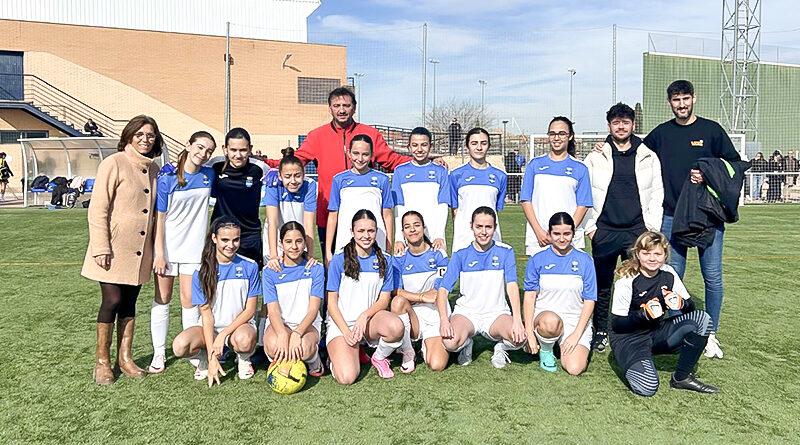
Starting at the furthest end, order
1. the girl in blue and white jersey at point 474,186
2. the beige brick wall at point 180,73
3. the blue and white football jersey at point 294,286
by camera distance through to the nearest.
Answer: the beige brick wall at point 180,73, the girl in blue and white jersey at point 474,186, the blue and white football jersey at point 294,286

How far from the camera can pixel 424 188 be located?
468cm

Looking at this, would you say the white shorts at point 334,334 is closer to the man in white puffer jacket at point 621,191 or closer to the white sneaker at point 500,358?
the white sneaker at point 500,358

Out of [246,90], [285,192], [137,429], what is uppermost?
[246,90]

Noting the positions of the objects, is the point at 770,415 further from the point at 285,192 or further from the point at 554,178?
the point at 285,192

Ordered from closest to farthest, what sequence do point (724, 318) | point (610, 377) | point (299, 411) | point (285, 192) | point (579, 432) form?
1. point (579, 432)
2. point (299, 411)
3. point (610, 377)
4. point (285, 192)
5. point (724, 318)

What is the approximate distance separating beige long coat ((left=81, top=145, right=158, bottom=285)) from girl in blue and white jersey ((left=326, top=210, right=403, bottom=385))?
3.92ft

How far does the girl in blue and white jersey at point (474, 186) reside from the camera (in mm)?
4539

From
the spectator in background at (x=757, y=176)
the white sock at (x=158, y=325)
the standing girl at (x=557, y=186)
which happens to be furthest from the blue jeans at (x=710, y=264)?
the spectator in background at (x=757, y=176)

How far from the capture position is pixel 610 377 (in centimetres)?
Answer: 380

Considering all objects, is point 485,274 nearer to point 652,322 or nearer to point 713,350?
point 652,322

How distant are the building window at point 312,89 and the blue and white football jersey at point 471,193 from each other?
2652 cm

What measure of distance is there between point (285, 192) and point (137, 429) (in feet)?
6.12

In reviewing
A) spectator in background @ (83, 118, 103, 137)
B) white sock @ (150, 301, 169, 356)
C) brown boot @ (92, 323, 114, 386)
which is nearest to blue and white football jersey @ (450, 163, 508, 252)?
white sock @ (150, 301, 169, 356)

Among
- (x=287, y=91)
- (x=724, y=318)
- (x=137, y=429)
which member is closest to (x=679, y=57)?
(x=287, y=91)
